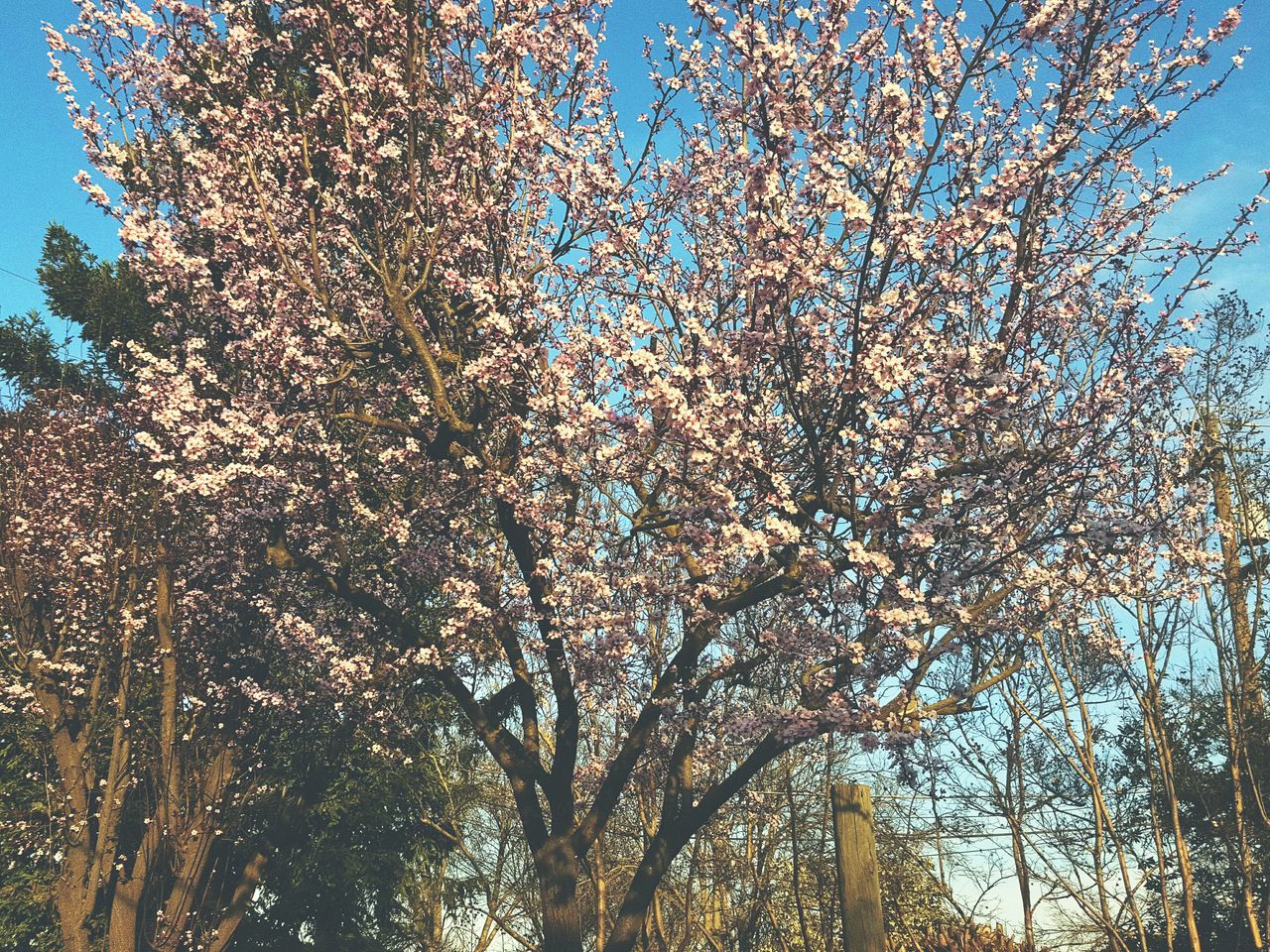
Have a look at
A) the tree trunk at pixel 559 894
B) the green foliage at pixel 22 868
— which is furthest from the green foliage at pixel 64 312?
the tree trunk at pixel 559 894

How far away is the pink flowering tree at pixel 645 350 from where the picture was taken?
8.55 metres

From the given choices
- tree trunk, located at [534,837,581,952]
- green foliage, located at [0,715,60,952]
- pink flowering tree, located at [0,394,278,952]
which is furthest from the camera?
green foliage, located at [0,715,60,952]

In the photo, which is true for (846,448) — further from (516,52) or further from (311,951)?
(311,951)

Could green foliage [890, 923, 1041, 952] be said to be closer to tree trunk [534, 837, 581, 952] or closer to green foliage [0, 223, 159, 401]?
tree trunk [534, 837, 581, 952]

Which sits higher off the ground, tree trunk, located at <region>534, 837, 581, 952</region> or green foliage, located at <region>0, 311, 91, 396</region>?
green foliage, located at <region>0, 311, 91, 396</region>

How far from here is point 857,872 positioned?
6.88 m

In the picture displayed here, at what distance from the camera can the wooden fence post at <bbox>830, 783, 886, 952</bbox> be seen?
6.79 m

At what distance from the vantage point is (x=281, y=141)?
11234 millimetres

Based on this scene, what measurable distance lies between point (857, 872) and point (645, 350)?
14.5 feet

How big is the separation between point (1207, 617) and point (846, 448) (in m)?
10.3

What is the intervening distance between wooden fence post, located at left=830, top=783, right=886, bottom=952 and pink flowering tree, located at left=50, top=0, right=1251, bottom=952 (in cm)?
164

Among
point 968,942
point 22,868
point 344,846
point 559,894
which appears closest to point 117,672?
point 22,868

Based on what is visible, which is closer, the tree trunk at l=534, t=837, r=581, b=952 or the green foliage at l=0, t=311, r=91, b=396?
the tree trunk at l=534, t=837, r=581, b=952

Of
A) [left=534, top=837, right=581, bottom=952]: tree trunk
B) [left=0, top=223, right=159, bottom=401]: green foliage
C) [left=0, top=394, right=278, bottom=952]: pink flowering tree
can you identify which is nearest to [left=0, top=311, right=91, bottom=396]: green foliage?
[left=0, top=223, right=159, bottom=401]: green foliage
